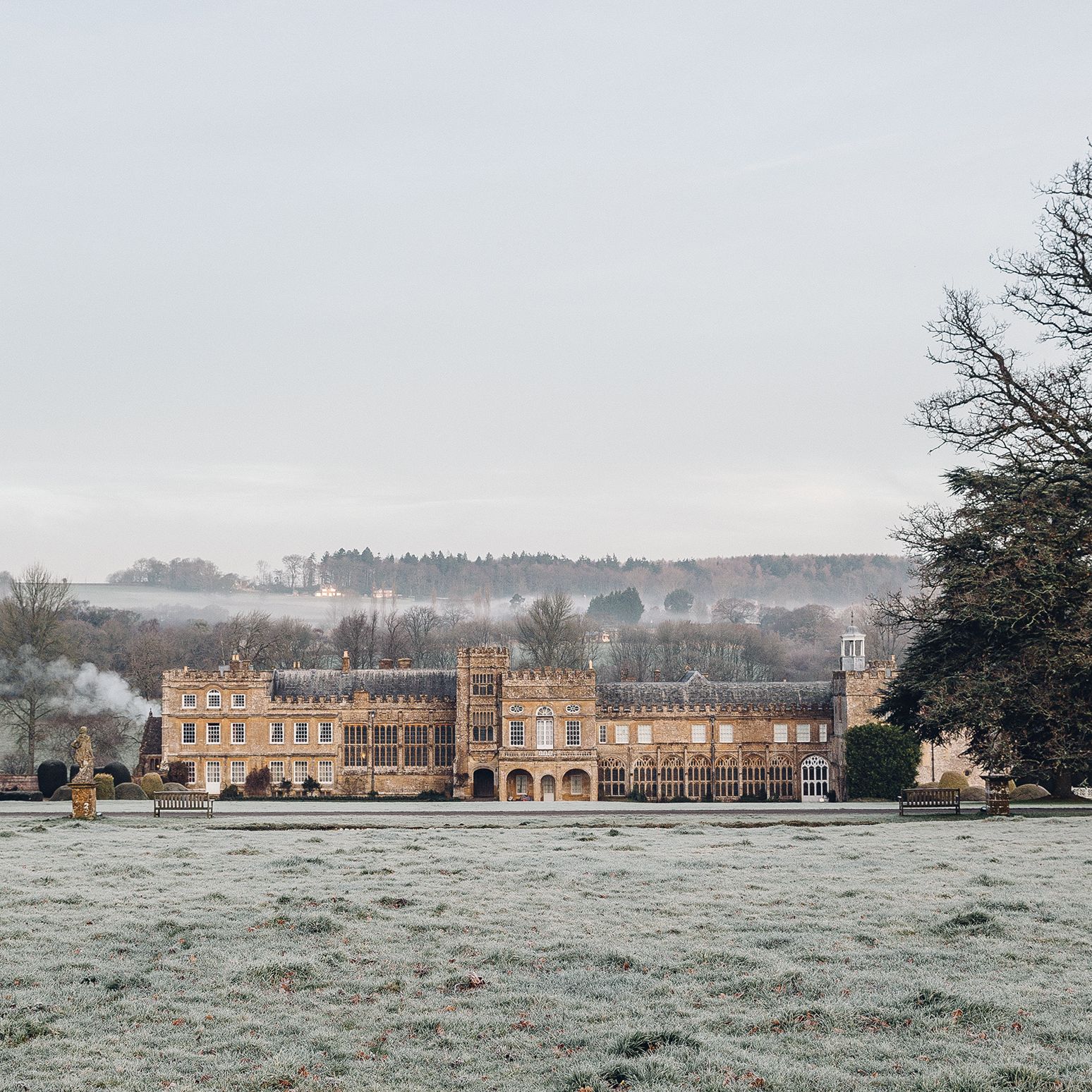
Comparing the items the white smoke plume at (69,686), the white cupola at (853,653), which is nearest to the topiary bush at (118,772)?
the white smoke plume at (69,686)

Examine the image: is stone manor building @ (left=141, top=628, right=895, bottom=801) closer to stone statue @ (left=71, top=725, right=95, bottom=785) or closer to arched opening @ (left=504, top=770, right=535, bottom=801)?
arched opening @ (left=504, top=770, right=535, bottom=801)

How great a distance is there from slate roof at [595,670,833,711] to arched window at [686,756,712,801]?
2.90 meters

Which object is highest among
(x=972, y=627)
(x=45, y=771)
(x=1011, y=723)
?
(x=972, y=627)

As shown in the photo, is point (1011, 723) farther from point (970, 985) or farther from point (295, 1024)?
point (295, 1024)

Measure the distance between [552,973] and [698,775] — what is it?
176ft

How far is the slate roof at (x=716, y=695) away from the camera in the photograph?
6706 cm

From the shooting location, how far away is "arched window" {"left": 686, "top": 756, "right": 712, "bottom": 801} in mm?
66562

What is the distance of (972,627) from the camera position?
36250 millimetres

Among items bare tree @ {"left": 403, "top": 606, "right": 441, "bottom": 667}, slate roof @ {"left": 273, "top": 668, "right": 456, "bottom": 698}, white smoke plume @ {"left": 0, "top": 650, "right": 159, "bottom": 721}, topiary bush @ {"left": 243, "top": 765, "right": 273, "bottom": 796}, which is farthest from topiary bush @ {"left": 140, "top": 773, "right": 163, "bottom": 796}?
bare tree @ {"left": 403, "top": 606, "right": 441, "bottom": 667}

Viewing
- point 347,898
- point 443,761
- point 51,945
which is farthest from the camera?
point 443,761

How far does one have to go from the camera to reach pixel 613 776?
66.4m

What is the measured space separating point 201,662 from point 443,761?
47826 mm

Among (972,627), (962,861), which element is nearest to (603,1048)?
(962,861)

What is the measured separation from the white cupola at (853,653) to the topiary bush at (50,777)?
125ft
